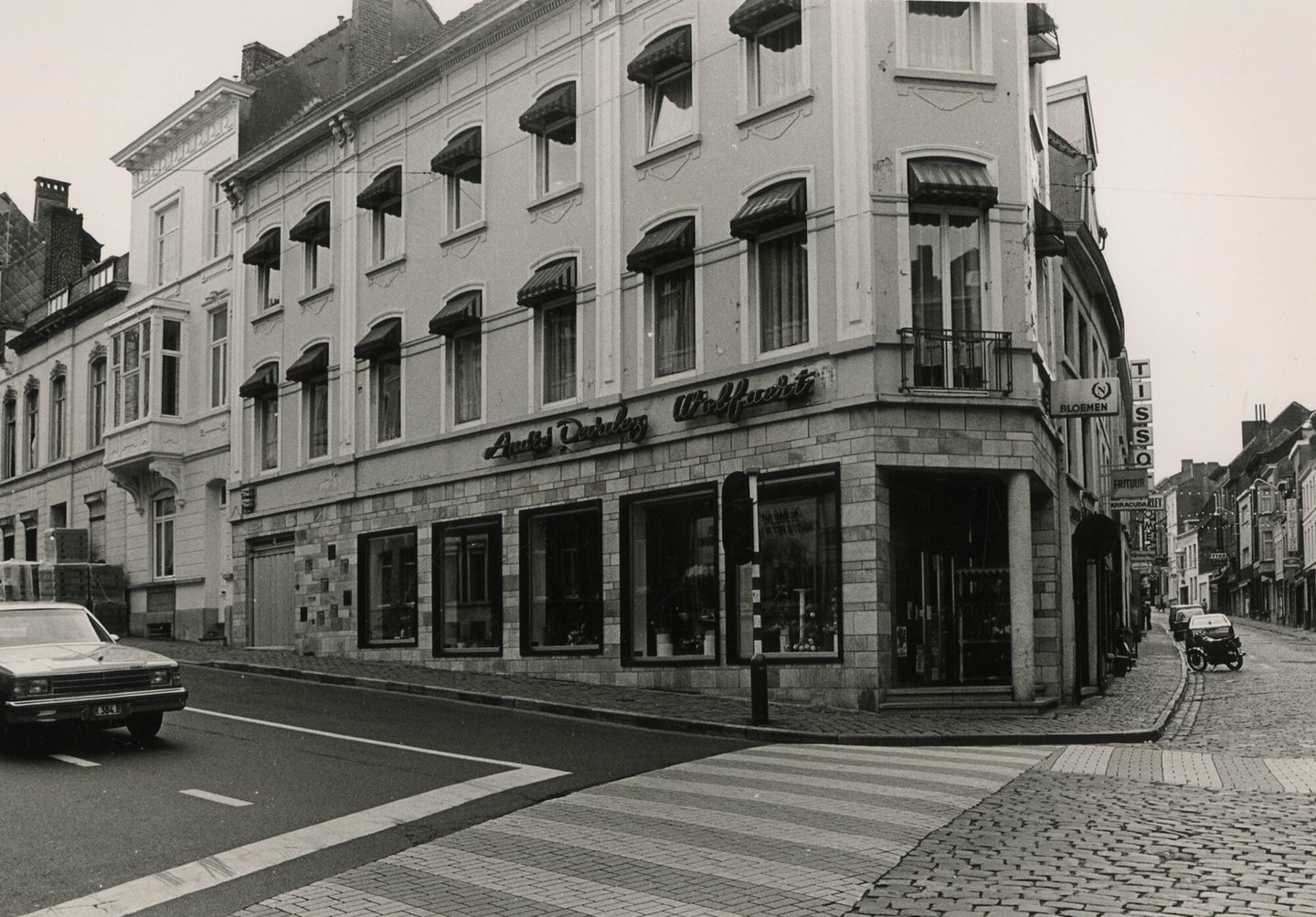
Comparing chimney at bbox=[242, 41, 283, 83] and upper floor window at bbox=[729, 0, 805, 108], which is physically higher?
chimney at bbox=[242, 41, 283, 83]

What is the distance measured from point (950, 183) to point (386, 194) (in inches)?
474

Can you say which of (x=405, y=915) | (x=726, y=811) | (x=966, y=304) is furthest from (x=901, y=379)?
(x=405, y=915)

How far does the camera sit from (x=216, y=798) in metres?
10.3

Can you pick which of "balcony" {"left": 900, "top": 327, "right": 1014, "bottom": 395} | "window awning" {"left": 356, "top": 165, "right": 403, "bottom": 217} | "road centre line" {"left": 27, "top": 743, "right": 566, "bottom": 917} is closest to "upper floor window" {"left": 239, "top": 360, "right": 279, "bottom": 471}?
"window awning" {"left": 356, "top": 165, "right": 403, "bottom": 217}

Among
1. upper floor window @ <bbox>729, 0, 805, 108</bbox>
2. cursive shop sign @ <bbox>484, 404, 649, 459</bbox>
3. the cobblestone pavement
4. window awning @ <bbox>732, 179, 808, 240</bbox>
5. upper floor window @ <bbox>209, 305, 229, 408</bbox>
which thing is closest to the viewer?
the cobblestone pavement

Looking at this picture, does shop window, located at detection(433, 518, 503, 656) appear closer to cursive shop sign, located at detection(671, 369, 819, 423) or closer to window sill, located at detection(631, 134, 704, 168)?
cursive shop sign, located at detection(671, 369, 819, 423)

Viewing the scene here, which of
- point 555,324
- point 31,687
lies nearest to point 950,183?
point 555,324

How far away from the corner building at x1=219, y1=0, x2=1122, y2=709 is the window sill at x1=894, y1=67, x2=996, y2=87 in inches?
1.7

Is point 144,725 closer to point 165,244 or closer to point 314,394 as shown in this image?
point 314,394

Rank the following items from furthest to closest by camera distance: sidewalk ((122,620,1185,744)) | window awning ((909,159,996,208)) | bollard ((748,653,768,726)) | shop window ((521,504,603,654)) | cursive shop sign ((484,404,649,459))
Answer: shop window ((521,504,603,654)) → cursive shop sign ((484,404,649,459)) → window awning ((909,159,996,208)) → bollard ((748,653,768,726)) → sidewalk ((122,620,1185,744))

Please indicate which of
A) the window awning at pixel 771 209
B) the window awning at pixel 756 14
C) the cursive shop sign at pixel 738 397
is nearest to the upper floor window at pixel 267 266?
the cursive shop sign at pixel 738 397

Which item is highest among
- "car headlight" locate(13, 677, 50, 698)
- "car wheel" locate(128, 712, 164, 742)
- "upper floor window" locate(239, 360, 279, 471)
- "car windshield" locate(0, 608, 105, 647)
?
"upper floor window" locate(239, 360, 279, 471)

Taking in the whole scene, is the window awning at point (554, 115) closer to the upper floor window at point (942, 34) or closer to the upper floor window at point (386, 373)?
the upper floor window at point (386, 373)

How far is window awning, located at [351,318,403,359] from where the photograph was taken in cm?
2550
